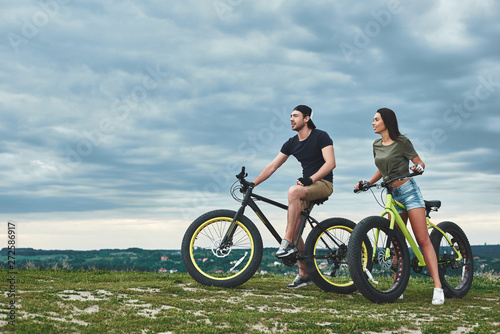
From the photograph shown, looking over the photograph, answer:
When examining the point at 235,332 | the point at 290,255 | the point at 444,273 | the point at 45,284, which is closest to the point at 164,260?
the point at 45,284

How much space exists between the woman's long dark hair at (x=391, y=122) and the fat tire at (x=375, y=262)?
1.25 m

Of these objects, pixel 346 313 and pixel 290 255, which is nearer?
pixel 346 313

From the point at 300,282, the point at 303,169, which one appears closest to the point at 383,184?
the point at 303,169

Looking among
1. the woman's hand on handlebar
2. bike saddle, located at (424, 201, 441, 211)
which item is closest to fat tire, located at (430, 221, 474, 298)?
bike saddle, located at (424, 201, 441, 211)

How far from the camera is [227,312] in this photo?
5.45 metres

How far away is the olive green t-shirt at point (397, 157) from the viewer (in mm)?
7059

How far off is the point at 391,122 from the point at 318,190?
1.48 m

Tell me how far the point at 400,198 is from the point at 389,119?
1203mm

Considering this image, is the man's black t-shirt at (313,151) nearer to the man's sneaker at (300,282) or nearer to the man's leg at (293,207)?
the man's leg at (293,207)

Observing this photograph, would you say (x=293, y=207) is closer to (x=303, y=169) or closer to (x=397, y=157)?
(x=303, y=169)

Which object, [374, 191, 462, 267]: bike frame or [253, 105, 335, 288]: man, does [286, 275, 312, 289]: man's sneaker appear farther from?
[374, 191, 462, 267]: bike frame

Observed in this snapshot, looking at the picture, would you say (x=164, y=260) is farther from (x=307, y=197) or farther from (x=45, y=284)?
(x=307, y=197)

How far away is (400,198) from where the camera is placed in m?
7.21

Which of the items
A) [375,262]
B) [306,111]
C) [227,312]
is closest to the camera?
[227,312]
